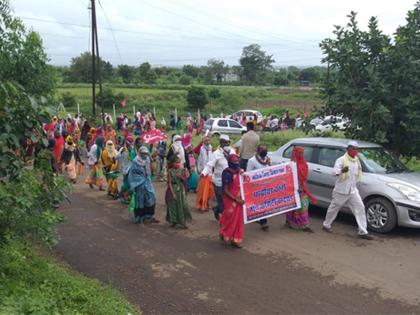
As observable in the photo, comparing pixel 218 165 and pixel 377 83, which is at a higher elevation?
pixel 377 83

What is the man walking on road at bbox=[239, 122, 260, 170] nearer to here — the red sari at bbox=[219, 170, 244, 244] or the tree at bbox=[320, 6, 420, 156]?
the tree at bbox=[320, 6, 420, 156]

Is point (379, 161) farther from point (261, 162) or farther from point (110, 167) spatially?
point (110, 167)

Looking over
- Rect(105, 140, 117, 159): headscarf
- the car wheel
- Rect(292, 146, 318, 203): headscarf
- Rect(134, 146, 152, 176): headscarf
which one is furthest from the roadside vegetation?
Rect(105, 140, 117, 159): headscarf

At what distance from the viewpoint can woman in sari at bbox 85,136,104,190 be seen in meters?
12.9

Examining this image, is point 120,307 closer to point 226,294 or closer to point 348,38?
point 226,294

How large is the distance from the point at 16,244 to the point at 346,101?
7.44 m

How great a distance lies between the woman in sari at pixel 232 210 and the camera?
312 inches

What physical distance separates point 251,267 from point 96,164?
712 cm

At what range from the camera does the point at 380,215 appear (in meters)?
8.61

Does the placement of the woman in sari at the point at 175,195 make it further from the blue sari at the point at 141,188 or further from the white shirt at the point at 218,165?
the white shirt at the point at 218,165

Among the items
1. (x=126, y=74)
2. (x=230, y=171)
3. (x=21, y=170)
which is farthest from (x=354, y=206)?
(x=126, y=74)

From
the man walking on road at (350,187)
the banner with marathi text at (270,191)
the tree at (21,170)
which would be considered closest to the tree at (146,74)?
the banner with marathi text at (270,191)

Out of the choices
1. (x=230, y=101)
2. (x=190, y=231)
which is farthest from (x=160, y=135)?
(x=230, y=101)

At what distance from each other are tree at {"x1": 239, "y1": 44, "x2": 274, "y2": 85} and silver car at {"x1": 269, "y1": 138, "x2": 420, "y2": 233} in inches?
3199
